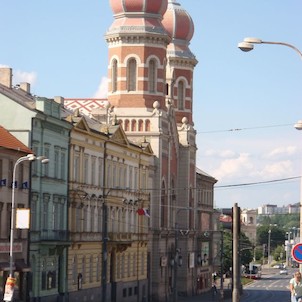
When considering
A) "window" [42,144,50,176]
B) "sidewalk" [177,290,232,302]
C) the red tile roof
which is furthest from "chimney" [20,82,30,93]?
"sidewalk" [177,290,232,302]

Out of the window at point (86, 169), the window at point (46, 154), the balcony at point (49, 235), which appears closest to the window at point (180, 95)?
the window at point (86, 169)

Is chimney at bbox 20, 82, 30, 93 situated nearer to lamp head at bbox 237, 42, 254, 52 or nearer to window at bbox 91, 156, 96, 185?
window at bbox 91, 156, 96, 185

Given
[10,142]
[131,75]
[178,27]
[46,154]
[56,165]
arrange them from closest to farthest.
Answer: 1. [10,142]
2. [46,154]
3. [56,165]
4. [131,75]
5. [178,27]

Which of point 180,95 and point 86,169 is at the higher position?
point 180,95

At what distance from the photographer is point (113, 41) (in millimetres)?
116000

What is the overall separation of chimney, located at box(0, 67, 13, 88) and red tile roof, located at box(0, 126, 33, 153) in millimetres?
13122

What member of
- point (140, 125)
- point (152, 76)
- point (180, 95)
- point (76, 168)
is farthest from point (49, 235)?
point (180, 95)

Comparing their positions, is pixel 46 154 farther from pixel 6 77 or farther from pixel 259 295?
pixel 259 295

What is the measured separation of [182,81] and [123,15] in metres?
21.9

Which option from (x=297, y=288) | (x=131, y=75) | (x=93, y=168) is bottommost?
(x=297, y=288)

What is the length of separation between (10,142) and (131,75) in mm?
44242

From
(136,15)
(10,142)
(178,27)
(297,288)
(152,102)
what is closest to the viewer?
(297,288)

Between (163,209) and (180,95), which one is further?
(180,95)

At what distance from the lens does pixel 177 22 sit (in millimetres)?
133500
